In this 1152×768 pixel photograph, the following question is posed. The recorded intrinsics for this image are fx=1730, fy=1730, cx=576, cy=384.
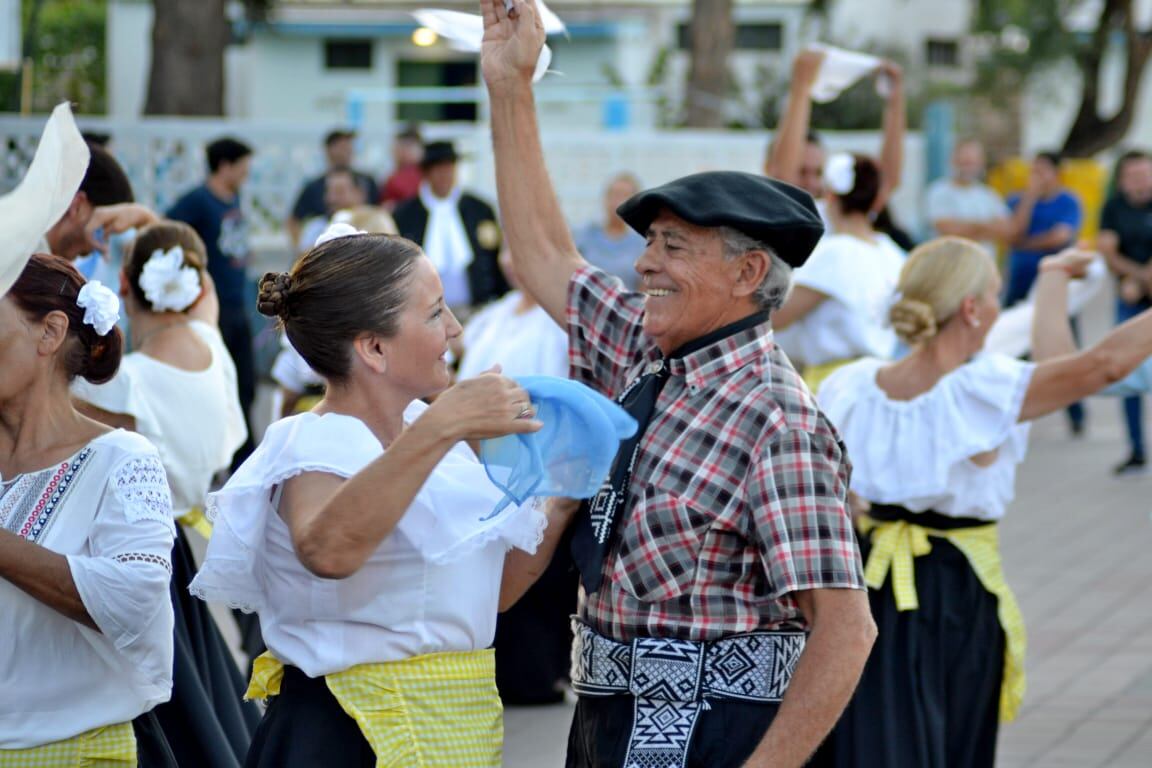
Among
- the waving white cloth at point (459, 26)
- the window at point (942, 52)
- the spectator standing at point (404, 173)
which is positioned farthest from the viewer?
the window at point (942, 52)

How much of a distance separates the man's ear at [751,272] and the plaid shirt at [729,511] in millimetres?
80

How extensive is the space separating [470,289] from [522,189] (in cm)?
789

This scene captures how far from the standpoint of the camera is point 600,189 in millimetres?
15680

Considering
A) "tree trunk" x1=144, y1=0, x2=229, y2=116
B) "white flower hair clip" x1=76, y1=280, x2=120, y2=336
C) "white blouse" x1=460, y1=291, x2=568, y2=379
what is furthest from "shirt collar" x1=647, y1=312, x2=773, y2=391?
"tree trunk" x1=144, y1=0, x2=229, y2=116

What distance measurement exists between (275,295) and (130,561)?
0.58 metres

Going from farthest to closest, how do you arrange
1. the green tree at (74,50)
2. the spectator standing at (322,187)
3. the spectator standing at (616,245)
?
the green tree at (74,50) < the spectator standing at (322,187) < the spectator standing at (616,245)

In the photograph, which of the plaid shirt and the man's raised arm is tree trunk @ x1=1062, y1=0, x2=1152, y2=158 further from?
the plaid shirt

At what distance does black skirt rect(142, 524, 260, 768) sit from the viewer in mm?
3943

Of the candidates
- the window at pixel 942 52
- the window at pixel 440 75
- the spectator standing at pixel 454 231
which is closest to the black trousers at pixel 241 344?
the spectator standing at pixel 454 231

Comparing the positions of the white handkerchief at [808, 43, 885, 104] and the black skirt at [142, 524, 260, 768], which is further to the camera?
the white handkerchief at [808, 43, 885, 104]

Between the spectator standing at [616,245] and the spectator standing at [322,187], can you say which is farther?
the spectator standing at [322,187]

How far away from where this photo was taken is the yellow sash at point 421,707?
111 inches

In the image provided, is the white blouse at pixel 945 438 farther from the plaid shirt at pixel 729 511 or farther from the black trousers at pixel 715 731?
the black trousers at pixel 715 731

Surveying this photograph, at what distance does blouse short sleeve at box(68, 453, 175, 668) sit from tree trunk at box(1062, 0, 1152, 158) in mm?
28224
